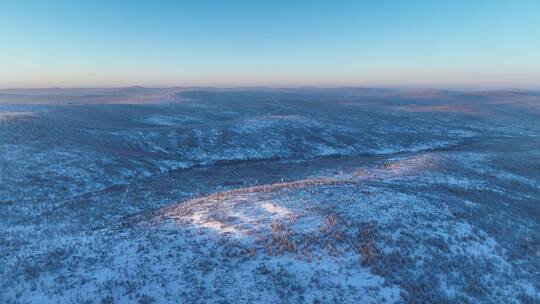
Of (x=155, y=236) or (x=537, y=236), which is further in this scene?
(x=537, y=236)

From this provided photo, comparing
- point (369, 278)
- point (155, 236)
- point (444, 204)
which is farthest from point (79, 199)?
point (444, 204)

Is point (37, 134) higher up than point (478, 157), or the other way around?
point (37, 134)

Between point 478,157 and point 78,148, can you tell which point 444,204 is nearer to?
point 478,157

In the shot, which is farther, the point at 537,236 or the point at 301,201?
the point at 301,201

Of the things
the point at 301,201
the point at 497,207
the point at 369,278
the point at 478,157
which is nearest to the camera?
the point at 369,278

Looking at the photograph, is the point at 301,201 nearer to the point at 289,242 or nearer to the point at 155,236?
the point at 289,242

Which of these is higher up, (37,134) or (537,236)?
(37,134)

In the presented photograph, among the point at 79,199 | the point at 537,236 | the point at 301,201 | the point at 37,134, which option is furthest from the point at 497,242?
the point at 37,134

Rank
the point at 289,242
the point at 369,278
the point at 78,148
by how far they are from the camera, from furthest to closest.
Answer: the point at 78,148
the point at 289,242
the point at 369,278

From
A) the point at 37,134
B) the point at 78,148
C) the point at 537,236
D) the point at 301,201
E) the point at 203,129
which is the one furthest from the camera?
the point at 203,129
